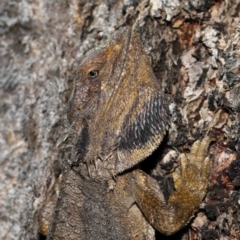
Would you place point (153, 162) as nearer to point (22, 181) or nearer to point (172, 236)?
point (172, 236)

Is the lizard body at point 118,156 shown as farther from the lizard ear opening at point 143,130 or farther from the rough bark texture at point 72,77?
the rough bark texture at point 72,77

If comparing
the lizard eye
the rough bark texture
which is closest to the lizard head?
the lizard eye

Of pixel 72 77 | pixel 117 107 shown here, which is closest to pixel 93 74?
pixel 117 107

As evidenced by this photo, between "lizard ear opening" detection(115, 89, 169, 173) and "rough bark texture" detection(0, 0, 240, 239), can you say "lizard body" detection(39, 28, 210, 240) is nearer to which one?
"lizard ear opening" detection(115, 89, 169, 173)

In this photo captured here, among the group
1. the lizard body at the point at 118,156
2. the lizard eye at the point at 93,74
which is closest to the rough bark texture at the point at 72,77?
the lizard body at the point at 118,156

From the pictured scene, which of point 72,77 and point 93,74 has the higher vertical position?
point 93,74

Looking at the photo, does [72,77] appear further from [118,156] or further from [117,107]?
[118,156]

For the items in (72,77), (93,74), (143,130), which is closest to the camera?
(143,130)
